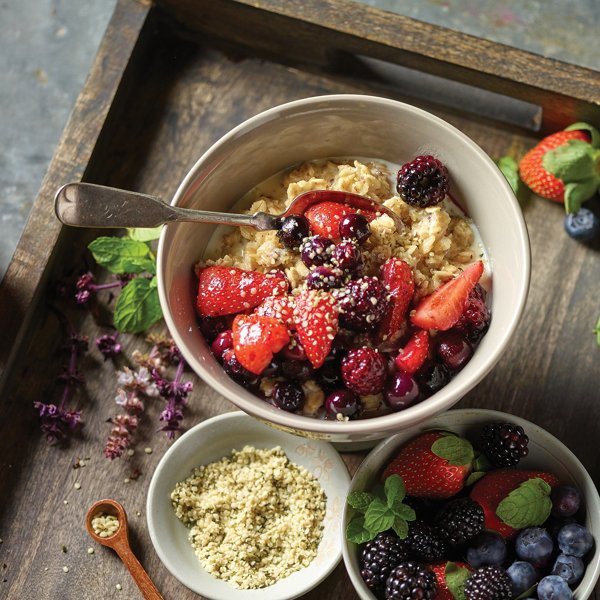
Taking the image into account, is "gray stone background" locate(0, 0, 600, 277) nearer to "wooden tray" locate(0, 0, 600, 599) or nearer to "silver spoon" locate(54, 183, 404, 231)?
"wooden tray" locate(0, 0, 600, 599)

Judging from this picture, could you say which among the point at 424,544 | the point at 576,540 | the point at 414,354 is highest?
the point at 414,354

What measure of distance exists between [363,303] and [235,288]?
0.78ft

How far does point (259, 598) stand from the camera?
1.69 meters

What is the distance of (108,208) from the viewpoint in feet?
4.88

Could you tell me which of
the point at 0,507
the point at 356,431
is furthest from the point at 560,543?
the point at 0,507

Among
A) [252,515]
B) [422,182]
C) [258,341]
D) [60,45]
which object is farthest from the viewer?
[60,45]

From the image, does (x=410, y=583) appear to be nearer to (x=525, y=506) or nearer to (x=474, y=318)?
(x=525, y=506)

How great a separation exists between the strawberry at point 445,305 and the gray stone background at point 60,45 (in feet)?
3.82

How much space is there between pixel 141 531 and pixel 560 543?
85 centimetres

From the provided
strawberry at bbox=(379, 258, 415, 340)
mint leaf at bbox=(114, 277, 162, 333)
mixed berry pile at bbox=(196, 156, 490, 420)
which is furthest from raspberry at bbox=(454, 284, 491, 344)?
mint leaf at bbox=(114, 277, 162, 333)

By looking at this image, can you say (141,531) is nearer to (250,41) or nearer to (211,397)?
(211,397)

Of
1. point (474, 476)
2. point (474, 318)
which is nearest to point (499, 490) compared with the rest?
point (474, 476)

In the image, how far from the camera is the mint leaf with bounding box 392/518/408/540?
163cm

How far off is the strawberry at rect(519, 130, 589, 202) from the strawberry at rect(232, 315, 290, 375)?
28.4 inches
